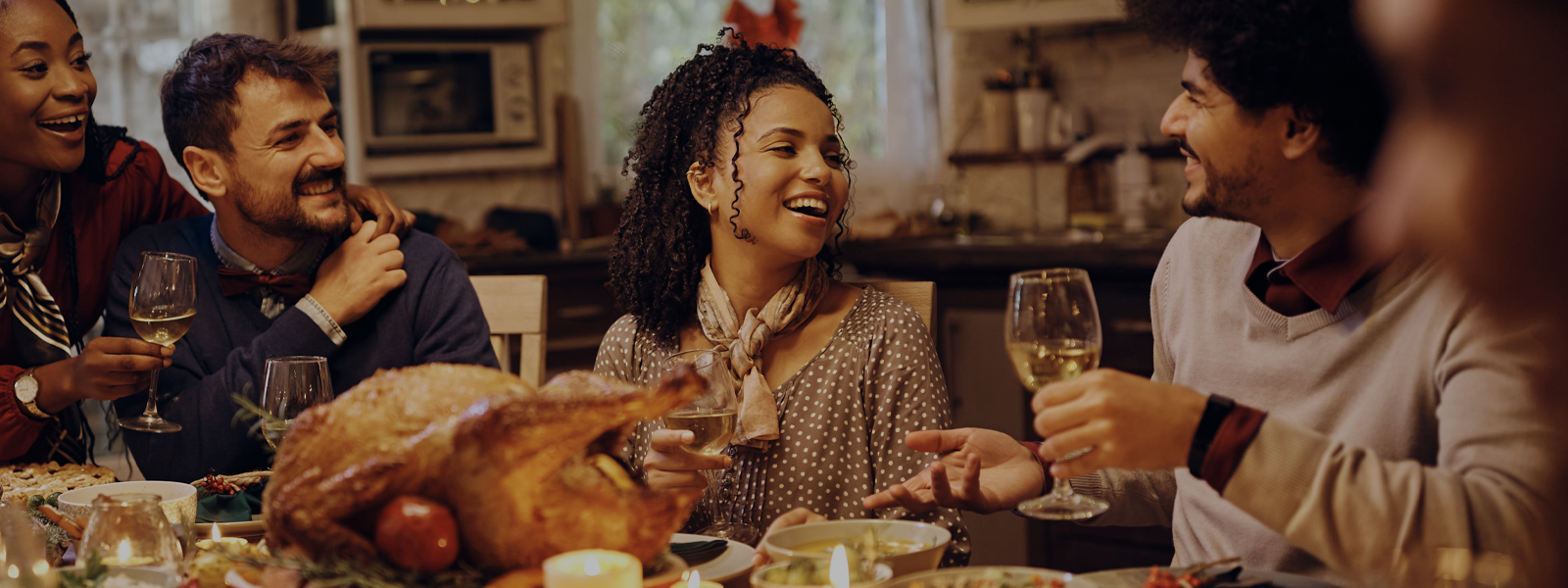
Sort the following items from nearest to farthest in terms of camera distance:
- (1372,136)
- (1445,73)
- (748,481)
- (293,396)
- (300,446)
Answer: (1445,73), (300,446), (1372,136), (293,396), (748,481)

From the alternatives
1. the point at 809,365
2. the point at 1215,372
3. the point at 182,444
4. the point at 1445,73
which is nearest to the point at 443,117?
the point at 182,444

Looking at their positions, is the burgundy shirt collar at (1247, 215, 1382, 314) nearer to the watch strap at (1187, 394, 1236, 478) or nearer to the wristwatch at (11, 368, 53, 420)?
the watch strap at (1187, 394, 1236, 478)

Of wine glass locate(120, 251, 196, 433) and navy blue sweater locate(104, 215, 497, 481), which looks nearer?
wine glass locate(120, 251, 196, 433)

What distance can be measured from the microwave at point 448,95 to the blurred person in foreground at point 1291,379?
125 inches

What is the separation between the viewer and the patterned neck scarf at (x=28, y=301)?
209cm

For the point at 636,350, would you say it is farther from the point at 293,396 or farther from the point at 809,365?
the point at 293,396

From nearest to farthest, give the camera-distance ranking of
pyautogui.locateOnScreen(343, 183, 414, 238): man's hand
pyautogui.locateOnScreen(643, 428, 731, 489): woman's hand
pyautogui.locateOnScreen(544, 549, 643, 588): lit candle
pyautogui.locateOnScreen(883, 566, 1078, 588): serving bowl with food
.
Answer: pyautogui.locateOnScreen(544, 549, 643, 588): lit candle < pyautogui.locateOnScreen(883, 566, 1078, 588): serving bowl with food < pyautogui.locateOnScreen(643, 428, 731, 489): woman's hand < pyautogui.locateOnScreen(343, 183, 414, 238): man's hand

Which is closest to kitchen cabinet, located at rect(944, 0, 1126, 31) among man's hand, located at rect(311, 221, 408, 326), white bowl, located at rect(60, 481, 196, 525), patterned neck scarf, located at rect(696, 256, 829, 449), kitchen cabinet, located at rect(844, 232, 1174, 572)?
kitchen cabinet, located at rect(844, 232, 1174, 572)

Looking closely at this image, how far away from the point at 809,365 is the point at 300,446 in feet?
3.11

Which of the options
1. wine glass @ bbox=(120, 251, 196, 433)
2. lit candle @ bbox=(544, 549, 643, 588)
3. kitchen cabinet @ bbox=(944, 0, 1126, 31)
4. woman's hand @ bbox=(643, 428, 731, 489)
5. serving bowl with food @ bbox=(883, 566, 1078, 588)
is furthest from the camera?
kitchen cabinet @ bbox=(944, 0, 1126, 31)

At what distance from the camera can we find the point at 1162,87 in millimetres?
4301

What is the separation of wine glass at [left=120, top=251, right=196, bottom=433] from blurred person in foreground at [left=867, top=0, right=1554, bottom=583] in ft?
3.72

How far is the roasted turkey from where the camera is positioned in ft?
3.11

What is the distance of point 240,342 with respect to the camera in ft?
6.82
